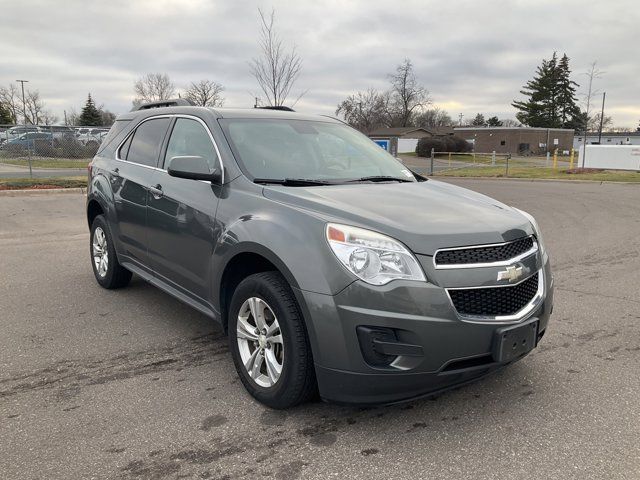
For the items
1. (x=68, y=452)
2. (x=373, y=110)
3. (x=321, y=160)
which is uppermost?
(x=373, y=110)

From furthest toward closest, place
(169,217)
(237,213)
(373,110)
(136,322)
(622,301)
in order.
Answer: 1. (373,110)
2. (622,301)
3. (136,322)
4. (169,217)
5. (237,213)

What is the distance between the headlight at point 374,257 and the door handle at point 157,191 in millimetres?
1950

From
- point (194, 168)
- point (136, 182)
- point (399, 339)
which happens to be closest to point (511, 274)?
point (399, 339)

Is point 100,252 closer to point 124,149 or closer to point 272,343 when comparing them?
point 124,149

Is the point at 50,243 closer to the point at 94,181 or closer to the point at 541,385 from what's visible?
the point at 94,181

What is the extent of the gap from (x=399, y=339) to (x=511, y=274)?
29.5 inches

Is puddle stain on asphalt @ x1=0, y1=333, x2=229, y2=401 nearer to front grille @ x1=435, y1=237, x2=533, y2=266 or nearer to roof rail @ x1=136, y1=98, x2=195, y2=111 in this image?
front grille @ x1=435, y1=237, x2=533, y2=266

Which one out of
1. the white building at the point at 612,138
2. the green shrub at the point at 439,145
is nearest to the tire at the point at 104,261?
the green shrub at the point at 439,145

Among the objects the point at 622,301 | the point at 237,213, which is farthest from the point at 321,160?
the point at 622,301

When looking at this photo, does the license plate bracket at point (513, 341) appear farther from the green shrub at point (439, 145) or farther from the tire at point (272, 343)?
the green shrub at point (439, 145)

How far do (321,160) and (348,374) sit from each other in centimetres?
187

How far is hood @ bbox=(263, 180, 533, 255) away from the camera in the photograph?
274cm

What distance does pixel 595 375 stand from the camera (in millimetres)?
3570

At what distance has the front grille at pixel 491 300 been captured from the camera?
267 centimetres
